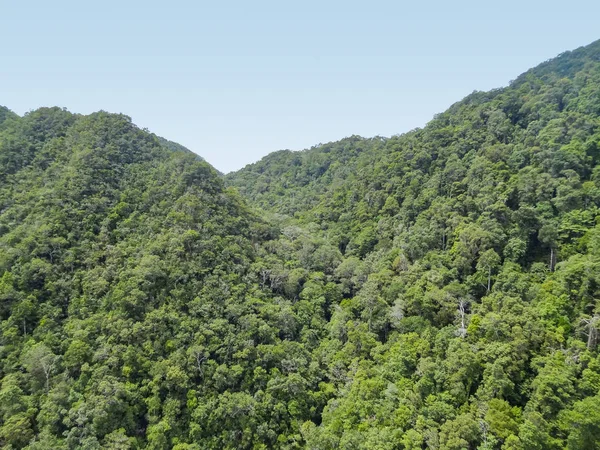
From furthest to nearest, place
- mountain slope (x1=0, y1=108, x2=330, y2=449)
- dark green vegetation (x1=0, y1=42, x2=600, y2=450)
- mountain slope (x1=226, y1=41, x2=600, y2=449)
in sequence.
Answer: mountain slope (x1=0, y1=108, x2=330, y2=449) → dark green vegetation (x1=0, y1=42, x2=600, y2=450) → mountain slope (x1=226, y1=41, x2=600, y2=449)

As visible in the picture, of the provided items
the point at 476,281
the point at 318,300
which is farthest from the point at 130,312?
the point at 476,281

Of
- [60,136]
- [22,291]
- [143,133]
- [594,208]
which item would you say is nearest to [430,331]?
[594,208]

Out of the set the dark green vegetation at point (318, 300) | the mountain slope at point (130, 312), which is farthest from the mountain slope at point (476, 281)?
the mountain slope at point (130, 312)

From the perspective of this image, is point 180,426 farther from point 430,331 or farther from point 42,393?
point 430,331

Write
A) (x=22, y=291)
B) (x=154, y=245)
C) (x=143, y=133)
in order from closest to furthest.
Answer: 1. (x=22, y=291)
2. (x=154, y=245)
3. (x=143, y=133)

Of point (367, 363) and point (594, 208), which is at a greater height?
point (594, 208)

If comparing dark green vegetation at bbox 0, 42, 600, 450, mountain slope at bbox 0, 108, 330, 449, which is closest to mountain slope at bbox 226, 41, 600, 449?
dark green vegetation at bbox 0, 42, 600, 450

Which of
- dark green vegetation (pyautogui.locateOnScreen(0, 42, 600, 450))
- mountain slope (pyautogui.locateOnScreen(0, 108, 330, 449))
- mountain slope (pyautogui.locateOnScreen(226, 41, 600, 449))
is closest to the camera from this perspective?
mountain slope (pyautogui.locateOnScreen(226, 41, 600, 449))

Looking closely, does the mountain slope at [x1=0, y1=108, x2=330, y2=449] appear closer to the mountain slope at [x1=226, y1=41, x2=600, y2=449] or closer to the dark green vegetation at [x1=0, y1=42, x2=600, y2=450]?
the dark green vegetation at [x1=0, y1=42, x2=600, y2=450]
